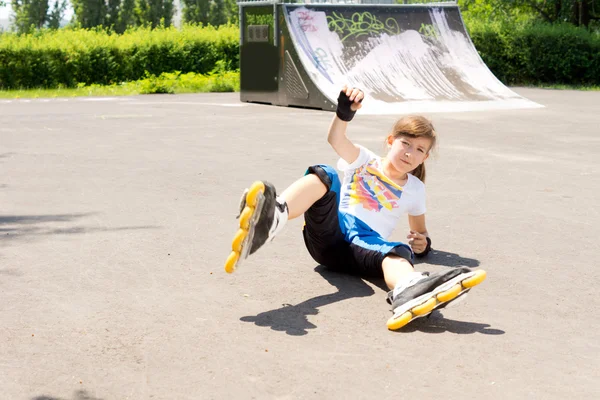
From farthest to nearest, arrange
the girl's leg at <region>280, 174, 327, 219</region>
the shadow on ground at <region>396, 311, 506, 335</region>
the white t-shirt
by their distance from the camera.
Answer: the white t-shirt, the girl's leg at <region>280, 174, 327, 219</region>, the shadow on ground at <region>396, 311, 506, 335</region>

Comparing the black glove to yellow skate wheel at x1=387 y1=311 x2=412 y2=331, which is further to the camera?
the black glove

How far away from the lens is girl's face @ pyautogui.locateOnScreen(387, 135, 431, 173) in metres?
4.32

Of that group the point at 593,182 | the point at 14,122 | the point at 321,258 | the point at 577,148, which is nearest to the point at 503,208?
the point at 593,182

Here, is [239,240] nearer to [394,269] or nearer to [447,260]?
[394,269]

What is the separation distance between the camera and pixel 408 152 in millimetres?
4328

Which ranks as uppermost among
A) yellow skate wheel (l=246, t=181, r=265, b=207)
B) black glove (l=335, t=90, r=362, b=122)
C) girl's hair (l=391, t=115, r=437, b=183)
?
black glove (l=335, t=90, r=362, b=122)

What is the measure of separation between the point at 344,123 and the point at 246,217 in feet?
2.50

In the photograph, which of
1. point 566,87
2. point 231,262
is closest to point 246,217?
point 231,262

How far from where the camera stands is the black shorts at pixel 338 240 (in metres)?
4.20

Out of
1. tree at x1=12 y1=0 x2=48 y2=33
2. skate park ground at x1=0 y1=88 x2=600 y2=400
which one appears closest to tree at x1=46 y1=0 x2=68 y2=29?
tree at x1=12 y1=0 x2=48 y2=33

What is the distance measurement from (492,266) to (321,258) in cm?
102

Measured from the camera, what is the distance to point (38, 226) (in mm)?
5691

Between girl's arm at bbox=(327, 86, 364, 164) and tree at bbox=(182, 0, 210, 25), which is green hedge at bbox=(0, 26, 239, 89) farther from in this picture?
tree at bbox=(182, 0, 210, 25)

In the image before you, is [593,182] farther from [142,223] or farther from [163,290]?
[163,290]
